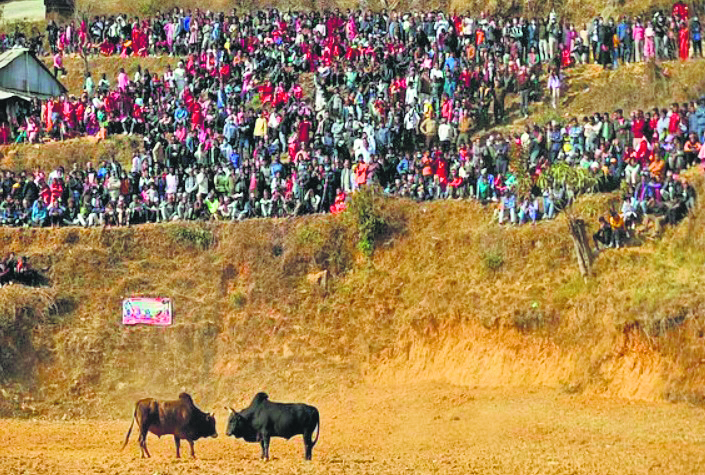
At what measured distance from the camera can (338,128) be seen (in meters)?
45.6

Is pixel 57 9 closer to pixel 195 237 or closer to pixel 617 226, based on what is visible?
pixel 195 237

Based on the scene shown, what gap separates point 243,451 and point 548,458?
7.11m

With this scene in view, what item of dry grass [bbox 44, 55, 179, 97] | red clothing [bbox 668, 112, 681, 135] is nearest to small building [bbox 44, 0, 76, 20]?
dry grass [bbox 44, 55, 179, 97]

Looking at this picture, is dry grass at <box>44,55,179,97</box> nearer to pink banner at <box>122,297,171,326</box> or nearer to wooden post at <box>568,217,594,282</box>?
pink banner at <box>122,297,171,326</box>

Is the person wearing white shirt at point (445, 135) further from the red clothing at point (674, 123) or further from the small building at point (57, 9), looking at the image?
the small building at point (57, 9)

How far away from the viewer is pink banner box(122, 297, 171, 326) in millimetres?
43500

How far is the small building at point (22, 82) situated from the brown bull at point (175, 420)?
25.9 meters

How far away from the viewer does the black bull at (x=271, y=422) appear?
30.5 metres

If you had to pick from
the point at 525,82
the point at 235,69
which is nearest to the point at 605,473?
the point at 525,82

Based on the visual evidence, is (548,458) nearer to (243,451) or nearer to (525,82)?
(243,451)

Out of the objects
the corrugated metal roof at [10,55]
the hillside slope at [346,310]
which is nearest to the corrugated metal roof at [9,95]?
the corrugated metal roof at [10,55]

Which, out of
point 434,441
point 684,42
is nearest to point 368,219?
point 434,441

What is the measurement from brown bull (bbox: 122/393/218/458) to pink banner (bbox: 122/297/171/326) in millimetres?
12064

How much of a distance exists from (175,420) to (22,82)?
28004mm
